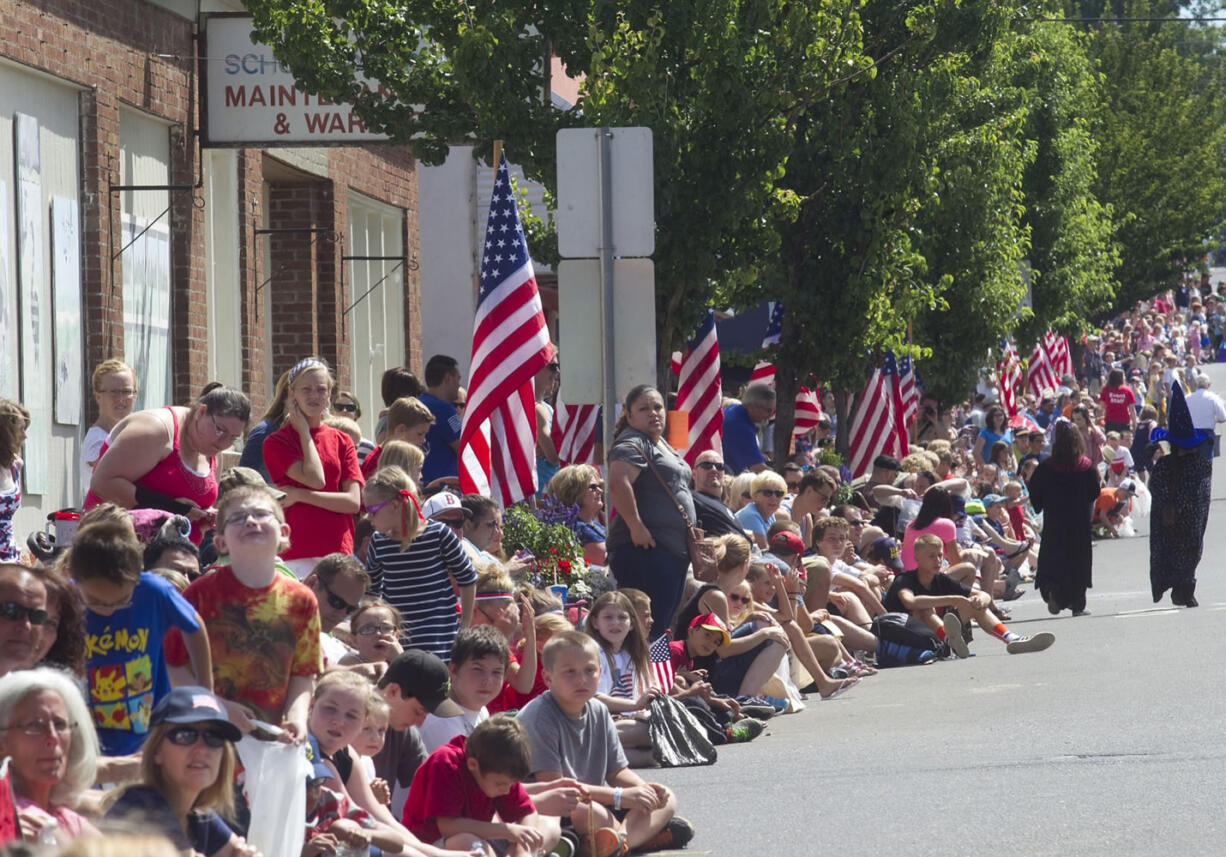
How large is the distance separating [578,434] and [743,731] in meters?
5.00

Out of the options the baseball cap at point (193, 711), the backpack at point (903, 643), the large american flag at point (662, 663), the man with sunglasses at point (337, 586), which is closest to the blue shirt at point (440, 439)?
the large american flag at point (662, 663)

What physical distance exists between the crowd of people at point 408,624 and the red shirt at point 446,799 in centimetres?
1

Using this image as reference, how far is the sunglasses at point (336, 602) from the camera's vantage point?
28.8 feet

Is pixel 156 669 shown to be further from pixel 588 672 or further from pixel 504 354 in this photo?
pixel 504 354

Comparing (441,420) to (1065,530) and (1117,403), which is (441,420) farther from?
(1117,403)

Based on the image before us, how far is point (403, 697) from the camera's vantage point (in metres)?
7.86

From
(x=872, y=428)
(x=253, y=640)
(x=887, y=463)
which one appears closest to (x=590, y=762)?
(x=253, y=640)

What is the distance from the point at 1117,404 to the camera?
124 ft

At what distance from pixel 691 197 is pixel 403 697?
29.7ft

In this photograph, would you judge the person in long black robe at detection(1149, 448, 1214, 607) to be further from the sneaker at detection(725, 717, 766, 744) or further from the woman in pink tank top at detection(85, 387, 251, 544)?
the woman in pink tank top at detection(85, 387, 251, 544)

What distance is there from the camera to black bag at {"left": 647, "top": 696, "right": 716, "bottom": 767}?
1066cm

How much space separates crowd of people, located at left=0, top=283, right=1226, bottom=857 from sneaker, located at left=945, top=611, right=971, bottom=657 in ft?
0.47

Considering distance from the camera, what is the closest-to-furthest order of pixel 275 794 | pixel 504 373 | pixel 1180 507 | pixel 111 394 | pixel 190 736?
pixel 190 736 → pixel 275 794 → pixel 111 394 → pixel 504 373 → pixel 1180 507

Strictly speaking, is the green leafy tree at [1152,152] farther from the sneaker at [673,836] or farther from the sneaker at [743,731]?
the sneaker at [673,836]
